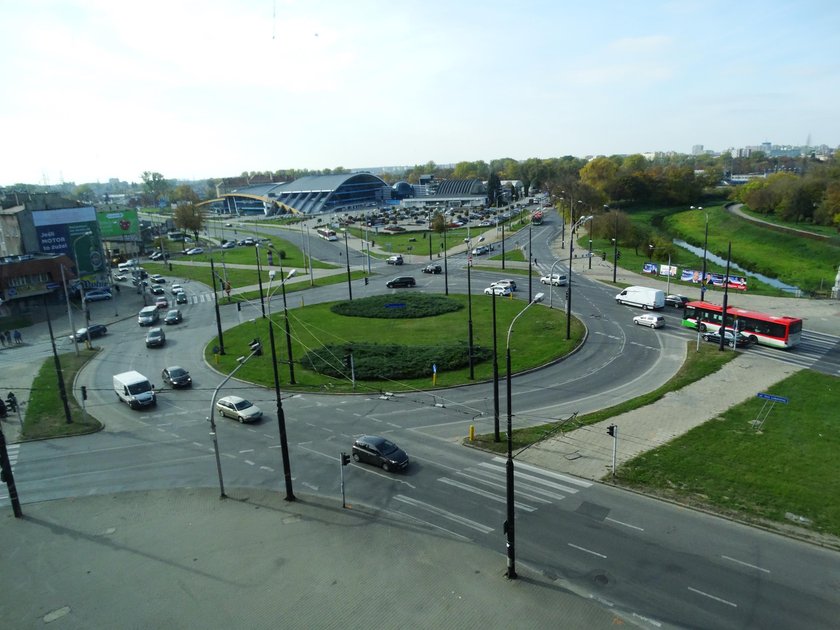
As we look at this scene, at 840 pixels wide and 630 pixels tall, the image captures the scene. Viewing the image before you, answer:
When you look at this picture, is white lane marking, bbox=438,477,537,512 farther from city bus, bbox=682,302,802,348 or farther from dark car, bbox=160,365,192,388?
city bus, bbox=682,302,802,348

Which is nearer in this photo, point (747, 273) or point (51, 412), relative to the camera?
point (51, 412)

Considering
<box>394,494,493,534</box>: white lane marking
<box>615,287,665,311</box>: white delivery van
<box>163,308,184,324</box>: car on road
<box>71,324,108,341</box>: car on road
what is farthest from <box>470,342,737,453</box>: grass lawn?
<box>71,324,108,341</box>: car on road

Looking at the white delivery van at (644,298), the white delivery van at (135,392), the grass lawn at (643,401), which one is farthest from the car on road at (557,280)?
the white delivery van at (135,392)

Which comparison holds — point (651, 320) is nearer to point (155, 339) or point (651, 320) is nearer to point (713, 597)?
point (713, 597)

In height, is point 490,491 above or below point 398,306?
below

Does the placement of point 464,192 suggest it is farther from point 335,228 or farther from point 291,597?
point 291,597

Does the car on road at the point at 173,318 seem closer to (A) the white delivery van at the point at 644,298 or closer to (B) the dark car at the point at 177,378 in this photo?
(B) the dark car at the point at 177,378

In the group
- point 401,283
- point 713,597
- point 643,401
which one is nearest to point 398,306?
point 401,283
